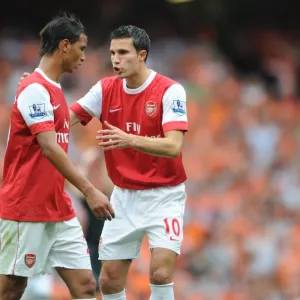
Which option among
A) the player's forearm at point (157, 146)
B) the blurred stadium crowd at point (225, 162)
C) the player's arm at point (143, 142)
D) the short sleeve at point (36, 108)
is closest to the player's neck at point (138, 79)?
the player's arm at point (143, 142)

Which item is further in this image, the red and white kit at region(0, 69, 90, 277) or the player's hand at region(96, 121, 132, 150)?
the red and white kit at region(0, 69, 90, 277)

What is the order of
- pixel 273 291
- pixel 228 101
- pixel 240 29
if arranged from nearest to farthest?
pixel 273 291
pixel 228 101
pixel 240 29

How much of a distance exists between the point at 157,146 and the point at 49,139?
0.70 m

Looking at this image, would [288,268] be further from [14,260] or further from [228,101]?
[14,260]

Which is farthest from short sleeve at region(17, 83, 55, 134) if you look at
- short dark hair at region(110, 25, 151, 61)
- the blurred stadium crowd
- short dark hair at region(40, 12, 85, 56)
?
the blurred stadium crowd

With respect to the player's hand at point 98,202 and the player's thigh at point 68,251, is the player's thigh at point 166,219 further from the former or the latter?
the player's hand at point 98,202

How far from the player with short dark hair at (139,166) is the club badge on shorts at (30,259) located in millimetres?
666

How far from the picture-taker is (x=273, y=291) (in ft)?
39.6

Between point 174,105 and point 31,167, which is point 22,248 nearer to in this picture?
point 31,167

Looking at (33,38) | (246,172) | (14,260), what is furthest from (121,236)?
(33,38)

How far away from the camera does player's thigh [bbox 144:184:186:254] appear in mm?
7098

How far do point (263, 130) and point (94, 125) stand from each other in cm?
290

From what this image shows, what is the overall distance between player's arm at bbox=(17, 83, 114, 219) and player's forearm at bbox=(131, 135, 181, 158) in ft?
1.31

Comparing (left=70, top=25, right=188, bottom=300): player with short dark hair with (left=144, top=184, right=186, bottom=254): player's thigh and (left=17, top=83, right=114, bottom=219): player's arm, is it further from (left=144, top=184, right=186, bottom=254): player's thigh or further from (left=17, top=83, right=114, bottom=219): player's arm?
(left=17, top=83, right=114, bottom=219): player's arm
